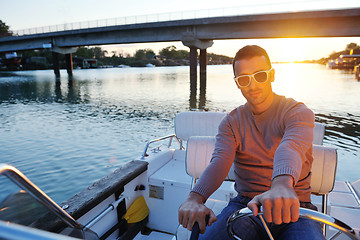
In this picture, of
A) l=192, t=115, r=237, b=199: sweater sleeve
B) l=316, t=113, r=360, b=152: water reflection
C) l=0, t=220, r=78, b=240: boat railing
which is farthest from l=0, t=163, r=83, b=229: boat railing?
l=316, t=113, r=360, b=152: water reflection

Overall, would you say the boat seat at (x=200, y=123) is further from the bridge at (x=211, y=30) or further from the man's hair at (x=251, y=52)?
the bridge at (x=211, y=30)

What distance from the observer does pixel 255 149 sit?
203 centimetres

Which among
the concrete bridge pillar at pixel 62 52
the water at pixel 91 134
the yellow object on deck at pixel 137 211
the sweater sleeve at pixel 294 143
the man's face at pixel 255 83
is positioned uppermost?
the concrete bridge pillar at pixel 62 52

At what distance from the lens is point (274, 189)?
1.35m

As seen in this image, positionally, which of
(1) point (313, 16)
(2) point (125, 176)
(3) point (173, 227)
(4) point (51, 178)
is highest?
(1) point (313, 16)

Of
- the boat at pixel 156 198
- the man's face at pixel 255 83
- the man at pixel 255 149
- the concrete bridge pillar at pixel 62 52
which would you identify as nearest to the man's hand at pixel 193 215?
the man at pixel 255 149

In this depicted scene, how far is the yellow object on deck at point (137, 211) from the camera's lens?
→ 3.63 m

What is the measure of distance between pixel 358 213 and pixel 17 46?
5009 cm

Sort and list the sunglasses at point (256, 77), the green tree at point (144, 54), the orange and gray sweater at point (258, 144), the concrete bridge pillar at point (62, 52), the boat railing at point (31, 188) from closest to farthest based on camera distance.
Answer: the boat railing at point (31, 188) < the orange and gray sweater at point (258, 144) < the sunglasses at point (256, 77) < the concrete bridge pillar at point (62, 52) < the green tree at point (144, 54)

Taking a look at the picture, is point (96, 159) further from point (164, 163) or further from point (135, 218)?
point (135, 218)

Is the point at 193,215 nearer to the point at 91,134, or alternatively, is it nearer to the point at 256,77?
the point at 256,77

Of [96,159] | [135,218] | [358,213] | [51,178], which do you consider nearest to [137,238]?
[135,218]

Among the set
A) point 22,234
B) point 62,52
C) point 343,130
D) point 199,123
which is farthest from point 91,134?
point 62,52

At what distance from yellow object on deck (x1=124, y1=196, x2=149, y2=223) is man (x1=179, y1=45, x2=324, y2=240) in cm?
200
